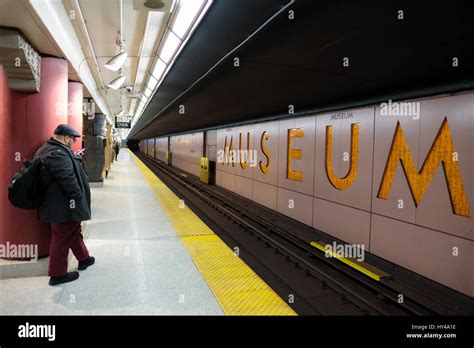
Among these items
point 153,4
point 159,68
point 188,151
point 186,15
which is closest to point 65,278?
point 153,4

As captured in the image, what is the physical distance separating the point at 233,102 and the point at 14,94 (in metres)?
4.21

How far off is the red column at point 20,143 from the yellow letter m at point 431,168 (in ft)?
15.6

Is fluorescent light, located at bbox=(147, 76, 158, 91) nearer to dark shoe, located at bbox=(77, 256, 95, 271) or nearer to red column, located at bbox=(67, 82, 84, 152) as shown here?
red column, located at bbox=(67, 82, 84, 152)

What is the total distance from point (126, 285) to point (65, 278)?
2.27ft

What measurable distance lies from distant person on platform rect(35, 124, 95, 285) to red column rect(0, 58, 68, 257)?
466mm

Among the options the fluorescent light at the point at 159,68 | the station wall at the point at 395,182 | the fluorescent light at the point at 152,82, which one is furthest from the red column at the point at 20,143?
A: the fluorescent light at the point at 152,82

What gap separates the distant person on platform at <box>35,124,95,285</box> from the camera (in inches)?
140

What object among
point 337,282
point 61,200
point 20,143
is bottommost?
point 337,282

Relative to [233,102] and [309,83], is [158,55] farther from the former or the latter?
[309,83]

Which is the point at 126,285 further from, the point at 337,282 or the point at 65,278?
the point at 337,282

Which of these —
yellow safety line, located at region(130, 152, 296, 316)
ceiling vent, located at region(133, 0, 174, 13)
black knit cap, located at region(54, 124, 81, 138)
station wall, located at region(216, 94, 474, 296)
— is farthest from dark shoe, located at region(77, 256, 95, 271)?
station wall, located at region(216, 94, 474, 296)

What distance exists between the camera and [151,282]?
12.6 ft

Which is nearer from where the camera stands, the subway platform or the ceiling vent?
the subway platform

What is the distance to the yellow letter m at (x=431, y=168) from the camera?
13.0 ft
